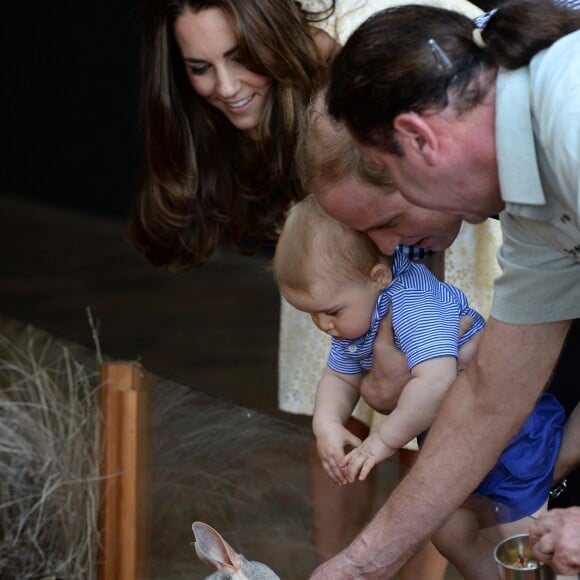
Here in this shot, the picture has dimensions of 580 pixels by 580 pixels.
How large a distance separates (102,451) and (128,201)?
14.7ft

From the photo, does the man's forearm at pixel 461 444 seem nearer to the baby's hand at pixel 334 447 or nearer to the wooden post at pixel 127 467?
the baby's hand at pixel 334 447

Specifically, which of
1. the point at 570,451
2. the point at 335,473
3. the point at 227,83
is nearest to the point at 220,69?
the point at 227,83

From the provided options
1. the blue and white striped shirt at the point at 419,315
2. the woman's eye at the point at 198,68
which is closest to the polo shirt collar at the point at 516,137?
the blue and white striped shirt at the point at 419,315

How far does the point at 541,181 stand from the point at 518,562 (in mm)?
525

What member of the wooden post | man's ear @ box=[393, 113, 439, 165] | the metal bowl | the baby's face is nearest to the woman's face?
the wooden post

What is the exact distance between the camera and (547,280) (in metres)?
1.86

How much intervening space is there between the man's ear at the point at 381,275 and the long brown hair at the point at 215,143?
748 mm

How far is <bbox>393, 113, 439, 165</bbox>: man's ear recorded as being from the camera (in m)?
1.68

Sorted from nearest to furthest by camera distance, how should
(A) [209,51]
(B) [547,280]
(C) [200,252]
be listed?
(B) [547,280] < (A) [209,51] < (C) [200,252]

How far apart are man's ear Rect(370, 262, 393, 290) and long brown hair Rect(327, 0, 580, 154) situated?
0.51 meters

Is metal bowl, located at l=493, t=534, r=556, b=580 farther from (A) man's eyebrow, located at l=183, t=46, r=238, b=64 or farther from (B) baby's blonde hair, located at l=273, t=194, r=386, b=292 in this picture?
(A) man's eyebrow, located at l=183, t=46, r=238, b=64

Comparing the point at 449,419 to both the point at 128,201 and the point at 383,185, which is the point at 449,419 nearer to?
the point at 383,185

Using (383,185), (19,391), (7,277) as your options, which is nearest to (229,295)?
(7,277)

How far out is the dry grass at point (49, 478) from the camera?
11.1 feet
